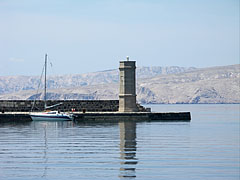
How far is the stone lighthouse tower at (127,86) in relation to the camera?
57562 millimetres

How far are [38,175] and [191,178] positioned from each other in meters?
5.44

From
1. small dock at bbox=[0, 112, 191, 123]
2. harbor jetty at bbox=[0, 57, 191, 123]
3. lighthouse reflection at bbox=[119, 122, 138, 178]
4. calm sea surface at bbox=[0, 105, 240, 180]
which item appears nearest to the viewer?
calm sea surface at bbox=[0, 105, 240, 180]

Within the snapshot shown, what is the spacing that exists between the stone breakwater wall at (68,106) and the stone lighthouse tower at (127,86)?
3.47 metres

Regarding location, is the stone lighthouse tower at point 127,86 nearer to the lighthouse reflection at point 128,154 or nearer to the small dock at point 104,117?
the small dock at point 104,117

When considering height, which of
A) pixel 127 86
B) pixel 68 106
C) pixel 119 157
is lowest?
pixel 119 157

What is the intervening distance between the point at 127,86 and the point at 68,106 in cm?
793

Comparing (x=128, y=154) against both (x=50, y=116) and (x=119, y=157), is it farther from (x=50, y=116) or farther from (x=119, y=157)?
(x=50, y=116)

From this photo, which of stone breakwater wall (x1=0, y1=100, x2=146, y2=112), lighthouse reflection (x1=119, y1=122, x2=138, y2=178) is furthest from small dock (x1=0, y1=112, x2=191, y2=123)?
lighthouse reflection (x1=119, y1=122, x2=138, y2=178)

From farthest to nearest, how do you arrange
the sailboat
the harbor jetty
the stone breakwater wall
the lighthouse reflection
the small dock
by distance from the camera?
the stone breakwater wall, the sailboat, the harbor jetty, the small dock, the lighthouse reflection

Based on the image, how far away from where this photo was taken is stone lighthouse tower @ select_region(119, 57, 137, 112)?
57562 mm

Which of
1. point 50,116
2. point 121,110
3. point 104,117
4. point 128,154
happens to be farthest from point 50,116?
point 128,154

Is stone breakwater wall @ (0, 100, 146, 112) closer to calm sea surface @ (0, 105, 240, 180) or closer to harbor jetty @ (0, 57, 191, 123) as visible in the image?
harbor jetty @ (0, 57, 191, 123)

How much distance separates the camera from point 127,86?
57.6 m

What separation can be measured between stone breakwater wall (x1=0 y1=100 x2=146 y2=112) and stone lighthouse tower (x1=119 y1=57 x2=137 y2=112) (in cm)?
347
